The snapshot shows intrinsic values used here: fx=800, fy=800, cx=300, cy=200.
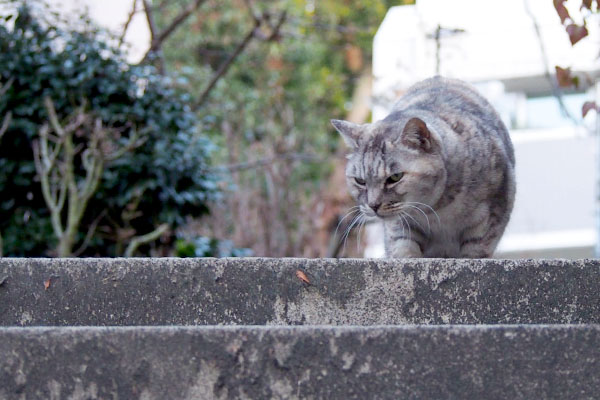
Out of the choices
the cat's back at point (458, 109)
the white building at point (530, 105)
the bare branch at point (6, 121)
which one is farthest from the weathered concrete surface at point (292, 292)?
the white building at point (530, 105)

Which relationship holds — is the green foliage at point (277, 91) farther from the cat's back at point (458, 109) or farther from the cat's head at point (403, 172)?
the cat's head at point (403, 172)

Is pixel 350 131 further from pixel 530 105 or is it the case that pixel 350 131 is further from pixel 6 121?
pixel 530 105

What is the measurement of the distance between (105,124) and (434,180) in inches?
116

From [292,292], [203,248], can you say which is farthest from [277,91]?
[292,292]

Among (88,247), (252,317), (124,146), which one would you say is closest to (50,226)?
(88,247)

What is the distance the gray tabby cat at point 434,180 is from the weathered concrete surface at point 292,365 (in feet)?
5.03

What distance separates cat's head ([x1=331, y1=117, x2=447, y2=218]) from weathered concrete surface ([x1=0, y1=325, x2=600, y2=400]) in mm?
1543

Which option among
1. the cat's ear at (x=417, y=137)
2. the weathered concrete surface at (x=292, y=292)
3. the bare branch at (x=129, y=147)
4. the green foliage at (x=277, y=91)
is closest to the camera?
the weathered concrete surface at (x=292, y=292)

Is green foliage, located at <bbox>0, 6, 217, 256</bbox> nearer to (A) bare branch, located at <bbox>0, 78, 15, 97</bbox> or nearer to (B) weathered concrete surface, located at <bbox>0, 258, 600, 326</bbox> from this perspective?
(A) bare branch, located at <bbox>0, 78, 15, 97</bbox>

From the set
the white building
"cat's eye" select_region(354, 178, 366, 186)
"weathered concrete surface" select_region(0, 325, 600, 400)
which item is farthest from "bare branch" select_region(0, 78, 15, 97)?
the white building

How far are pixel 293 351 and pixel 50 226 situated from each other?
13.1ft

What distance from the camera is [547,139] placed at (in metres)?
13.2

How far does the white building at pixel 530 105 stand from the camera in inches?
474

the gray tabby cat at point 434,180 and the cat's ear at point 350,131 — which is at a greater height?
the cat's ear at point 350,131
